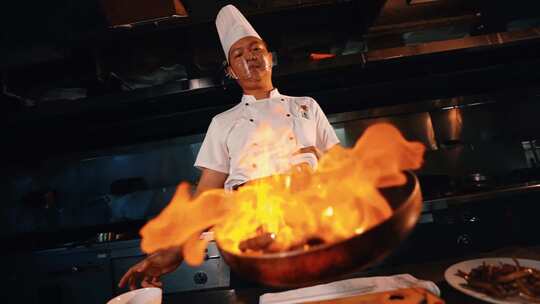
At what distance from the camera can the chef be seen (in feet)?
5.51

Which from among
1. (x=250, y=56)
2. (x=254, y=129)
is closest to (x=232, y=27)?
(x=250, y=56)

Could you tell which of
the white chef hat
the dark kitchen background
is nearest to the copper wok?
the white chef hat

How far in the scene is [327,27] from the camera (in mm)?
3336

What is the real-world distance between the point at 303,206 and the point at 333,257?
21 centimetres

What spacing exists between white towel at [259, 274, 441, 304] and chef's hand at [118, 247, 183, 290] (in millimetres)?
394

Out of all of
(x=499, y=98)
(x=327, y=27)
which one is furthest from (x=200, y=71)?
(x=499, y=98)

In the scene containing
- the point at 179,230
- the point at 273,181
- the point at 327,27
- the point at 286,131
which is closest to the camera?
the point at 179,230

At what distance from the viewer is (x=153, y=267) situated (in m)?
1.14

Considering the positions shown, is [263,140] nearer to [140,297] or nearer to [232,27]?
[232,27]

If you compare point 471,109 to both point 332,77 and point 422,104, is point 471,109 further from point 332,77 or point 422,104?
point 332,77

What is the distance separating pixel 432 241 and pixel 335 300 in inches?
91.3

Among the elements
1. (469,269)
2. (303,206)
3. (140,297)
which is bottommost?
(469,269)

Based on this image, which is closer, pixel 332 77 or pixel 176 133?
pixel 332 77

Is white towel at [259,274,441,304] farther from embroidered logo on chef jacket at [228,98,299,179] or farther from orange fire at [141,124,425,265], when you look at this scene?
embroidered logo on chef jacket at [228,98,299,179]
